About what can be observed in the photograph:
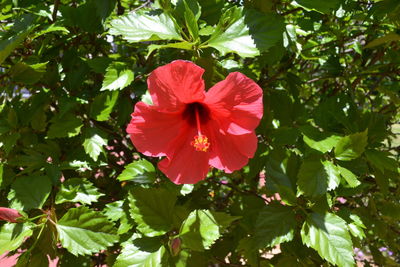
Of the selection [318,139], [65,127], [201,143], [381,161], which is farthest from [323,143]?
[65,127]

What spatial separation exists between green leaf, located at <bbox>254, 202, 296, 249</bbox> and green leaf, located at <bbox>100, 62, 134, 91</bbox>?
0.58 m

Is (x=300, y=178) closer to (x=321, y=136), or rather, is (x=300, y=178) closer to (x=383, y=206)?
(x=321, y=136)

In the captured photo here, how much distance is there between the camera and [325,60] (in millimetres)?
1511

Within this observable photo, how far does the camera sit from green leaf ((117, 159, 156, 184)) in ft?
3.54

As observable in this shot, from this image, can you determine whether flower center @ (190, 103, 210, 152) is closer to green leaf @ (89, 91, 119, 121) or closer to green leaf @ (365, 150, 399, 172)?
green leaf @ (89, 91, 119, 121)

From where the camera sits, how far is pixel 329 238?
3.10 feet

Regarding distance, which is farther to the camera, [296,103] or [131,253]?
[296,103]

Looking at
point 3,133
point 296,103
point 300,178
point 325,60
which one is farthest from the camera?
point 325,60

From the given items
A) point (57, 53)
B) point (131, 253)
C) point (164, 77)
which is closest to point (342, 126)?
point (164, 77)

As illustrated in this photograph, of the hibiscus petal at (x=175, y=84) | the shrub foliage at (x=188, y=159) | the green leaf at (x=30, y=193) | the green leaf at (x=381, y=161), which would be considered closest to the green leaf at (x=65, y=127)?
the shrub foliage at (x=188, y=159)

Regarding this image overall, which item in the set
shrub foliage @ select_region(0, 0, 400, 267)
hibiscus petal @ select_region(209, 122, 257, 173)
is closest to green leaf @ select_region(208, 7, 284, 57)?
shrub foliage @ select_region(0, 0, 400, 267)

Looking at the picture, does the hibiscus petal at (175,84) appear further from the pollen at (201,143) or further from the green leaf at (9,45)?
the green leaf at (9,45)

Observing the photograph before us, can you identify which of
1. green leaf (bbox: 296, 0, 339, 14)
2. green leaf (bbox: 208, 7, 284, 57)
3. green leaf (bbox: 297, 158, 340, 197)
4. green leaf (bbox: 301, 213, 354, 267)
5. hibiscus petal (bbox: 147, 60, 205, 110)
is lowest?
green leaf (bbox: 301, 213, 354, 267)

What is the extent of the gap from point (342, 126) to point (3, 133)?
1.20 metres
